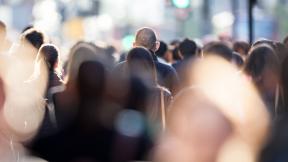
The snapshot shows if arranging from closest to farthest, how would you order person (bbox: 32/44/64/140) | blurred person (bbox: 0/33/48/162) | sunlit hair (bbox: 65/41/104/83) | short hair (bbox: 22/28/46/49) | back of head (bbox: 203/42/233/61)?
sunlit hair (bbox: 65/41/104/83)
blurred person (bbox: 0/33/48/162)
person (bbox: 32/44/64/140)
back of head (bbox: 203/42/233/61)
short hair (bbox: 22/28/46/49)

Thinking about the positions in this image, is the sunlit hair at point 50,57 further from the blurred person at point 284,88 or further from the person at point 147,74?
the blurred person at point 284,88

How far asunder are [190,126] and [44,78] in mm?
3360

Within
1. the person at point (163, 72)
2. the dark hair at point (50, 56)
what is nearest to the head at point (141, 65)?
the dark hair at point (50, 56)

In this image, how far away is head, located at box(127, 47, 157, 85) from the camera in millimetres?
8148

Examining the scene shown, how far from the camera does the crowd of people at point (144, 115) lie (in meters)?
6.19

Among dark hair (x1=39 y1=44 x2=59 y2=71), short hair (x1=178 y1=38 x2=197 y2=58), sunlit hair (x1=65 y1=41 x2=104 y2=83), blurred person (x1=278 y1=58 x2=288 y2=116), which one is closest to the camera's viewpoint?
blurred person (x1=278 y1=58 x2=288 y2=116)

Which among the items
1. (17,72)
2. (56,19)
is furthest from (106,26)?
(17,72)

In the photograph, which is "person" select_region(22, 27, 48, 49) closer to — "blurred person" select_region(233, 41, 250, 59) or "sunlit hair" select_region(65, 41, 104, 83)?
"sunlit hair" select_region(65, 41, 104, 83)

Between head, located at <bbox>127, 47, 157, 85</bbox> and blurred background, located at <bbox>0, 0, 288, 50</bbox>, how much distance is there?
27.8 metres

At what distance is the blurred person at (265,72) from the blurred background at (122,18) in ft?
93.5

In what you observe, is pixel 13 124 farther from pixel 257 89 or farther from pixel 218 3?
pixel 218 3

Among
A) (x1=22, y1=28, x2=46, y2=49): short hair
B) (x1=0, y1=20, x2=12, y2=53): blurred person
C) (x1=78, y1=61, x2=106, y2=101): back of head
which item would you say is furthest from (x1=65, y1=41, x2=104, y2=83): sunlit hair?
(x1=0, y1=20, x2=12, y2=53): blurred person

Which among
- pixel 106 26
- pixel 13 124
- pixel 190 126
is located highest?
pixel 190 126

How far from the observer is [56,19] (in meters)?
63.4
